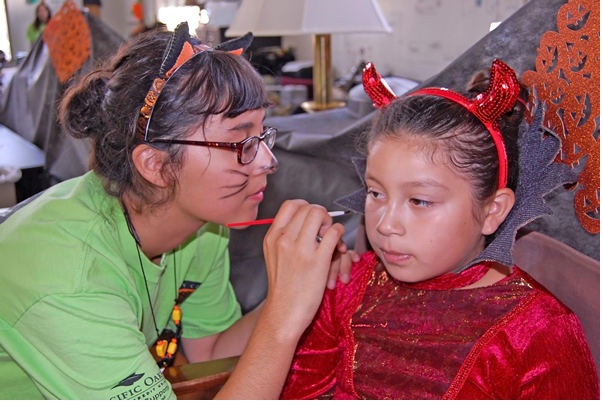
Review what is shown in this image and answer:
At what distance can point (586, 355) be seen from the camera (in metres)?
0.95

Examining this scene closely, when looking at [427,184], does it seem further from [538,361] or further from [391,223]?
[538,361]

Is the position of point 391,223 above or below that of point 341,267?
above

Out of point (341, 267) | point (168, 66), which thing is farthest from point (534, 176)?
point (168, 66)

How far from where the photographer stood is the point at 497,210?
40.6 inches

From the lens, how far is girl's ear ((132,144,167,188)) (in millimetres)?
1104

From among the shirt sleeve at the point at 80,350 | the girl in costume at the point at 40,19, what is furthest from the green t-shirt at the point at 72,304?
the girl in costume at the point at 40,19

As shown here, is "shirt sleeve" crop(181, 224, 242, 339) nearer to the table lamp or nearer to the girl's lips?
the girl's lips

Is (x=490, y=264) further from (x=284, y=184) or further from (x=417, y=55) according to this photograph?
(x=417, y=55)

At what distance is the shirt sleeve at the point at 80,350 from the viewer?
943 millimetres

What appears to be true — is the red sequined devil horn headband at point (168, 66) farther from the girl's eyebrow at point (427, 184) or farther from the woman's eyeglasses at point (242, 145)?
the girl's eyebrow at point (427, 184)

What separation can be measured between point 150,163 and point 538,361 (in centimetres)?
80

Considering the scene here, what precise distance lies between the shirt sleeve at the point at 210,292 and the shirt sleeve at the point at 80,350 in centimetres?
44

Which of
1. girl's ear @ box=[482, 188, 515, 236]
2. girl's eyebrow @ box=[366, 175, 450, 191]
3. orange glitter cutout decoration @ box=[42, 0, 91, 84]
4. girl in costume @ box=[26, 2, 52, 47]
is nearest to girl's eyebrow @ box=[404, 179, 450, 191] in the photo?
girl's eyebrow @ box=[366, 175, 450, 191]

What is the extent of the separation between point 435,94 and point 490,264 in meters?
0.34
